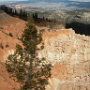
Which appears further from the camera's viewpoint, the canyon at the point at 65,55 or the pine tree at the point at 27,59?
the canyon at the point at 65,55

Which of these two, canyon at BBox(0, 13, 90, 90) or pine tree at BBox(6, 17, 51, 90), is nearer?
pine tree at BBox(6, 17, 51, 90)

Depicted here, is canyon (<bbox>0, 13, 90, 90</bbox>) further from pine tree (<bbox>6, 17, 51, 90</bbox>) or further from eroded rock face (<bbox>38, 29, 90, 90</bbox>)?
pine tree (<bbox>6, 17, 51, 90</bbox>)

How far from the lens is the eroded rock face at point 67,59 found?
61406 millimetres

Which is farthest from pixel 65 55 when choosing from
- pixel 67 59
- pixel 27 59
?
pixel 27 59

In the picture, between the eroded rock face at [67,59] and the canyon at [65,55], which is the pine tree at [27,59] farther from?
the eroded rock face at [67,59]

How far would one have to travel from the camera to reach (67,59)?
63281mm

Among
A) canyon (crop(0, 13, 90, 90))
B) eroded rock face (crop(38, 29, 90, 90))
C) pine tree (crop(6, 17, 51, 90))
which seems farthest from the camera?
eroded rock face (crop(38, 29, 90, 90))

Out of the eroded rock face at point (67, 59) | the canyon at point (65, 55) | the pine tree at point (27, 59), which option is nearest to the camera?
the pine tree at point (27, 59)

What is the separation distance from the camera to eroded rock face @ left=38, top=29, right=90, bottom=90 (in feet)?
201

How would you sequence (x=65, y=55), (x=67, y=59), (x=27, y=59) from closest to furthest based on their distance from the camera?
(x=27, y=59) < (x=65, y=55) < (x=67, y=59)

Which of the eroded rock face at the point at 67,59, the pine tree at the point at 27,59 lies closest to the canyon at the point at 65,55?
the eroded rock face at the point at 67,59

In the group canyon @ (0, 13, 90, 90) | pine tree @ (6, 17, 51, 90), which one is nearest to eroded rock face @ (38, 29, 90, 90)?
canyon @ (0, 13, 90, 90)

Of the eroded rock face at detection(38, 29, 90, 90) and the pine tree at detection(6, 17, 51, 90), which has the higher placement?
the pine tree at detection(6, 17, 51, 90)

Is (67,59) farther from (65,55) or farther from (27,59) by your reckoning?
(27,59)
